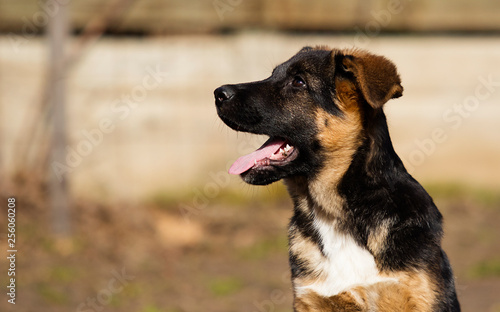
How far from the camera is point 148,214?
9703mm

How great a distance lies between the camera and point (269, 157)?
442 cm

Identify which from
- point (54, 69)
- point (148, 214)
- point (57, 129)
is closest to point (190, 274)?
point (148, 214)

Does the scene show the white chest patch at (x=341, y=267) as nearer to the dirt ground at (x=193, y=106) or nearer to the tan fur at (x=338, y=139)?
the tan fur at (x=338, y=139)

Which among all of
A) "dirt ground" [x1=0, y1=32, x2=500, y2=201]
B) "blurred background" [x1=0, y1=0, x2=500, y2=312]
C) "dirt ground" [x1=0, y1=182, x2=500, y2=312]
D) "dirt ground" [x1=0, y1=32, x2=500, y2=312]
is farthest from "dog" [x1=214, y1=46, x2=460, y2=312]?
Answer: "dirt ground" [x1=0, y1=32, x2=500, y2=201]

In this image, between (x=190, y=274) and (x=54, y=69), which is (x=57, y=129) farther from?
(x=190, y=274)

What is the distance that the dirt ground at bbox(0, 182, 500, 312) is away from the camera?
731 centimetres

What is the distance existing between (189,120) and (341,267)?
663cm

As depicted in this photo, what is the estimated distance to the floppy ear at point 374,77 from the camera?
12.9 ft

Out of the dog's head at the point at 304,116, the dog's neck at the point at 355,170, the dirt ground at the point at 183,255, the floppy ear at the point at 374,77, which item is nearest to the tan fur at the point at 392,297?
the dog's neck at the point at 355,170

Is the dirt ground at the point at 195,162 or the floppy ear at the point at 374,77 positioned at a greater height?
the dirt ground at the point at 195,162

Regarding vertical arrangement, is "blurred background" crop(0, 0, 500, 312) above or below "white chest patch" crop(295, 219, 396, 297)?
above

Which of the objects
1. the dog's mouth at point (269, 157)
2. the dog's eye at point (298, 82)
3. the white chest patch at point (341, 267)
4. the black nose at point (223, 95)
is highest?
the dog's eye at point (298, 82)

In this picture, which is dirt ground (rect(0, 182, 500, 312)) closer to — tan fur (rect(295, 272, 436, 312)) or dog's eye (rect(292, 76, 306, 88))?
tan fur (rect(295, 272, 436, 312))

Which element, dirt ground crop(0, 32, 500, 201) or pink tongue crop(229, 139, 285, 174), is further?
dirt ground crop(0, 32, 500, 201)
